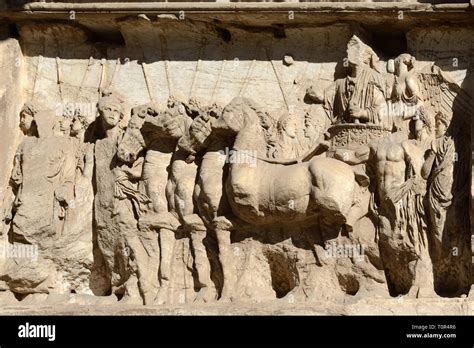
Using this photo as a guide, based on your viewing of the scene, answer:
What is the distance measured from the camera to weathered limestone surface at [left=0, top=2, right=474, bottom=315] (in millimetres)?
12711

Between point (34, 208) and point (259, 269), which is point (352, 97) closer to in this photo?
point (259, 269)

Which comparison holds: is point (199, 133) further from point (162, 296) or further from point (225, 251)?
point (162, 296)

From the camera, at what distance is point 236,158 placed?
12922 millimetres

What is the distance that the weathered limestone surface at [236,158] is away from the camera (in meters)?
12.7

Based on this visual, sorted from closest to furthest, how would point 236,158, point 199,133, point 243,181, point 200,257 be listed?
point 243,181, point 236,158, point 200,257, point 199,133

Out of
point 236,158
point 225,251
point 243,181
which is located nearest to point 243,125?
point 236,158

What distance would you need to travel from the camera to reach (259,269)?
13000 mm

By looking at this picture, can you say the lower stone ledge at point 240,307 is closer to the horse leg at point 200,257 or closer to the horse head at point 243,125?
→ the horse leg at point 200,257

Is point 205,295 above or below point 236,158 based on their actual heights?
below

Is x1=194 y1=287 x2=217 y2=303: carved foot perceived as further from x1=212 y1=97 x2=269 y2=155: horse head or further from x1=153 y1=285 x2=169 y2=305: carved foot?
x1=212 y1=97 x2=269 y2=155: horse head

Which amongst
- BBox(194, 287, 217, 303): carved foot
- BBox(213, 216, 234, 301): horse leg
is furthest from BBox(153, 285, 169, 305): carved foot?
BBox(213, 216, 234, 301): horse leg

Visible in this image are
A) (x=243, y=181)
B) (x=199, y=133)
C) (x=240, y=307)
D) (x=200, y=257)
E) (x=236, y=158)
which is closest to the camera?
(x=240, y=307)

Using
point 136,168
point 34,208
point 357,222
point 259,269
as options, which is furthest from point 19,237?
point 357,222

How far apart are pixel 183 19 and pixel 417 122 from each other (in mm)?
2288
